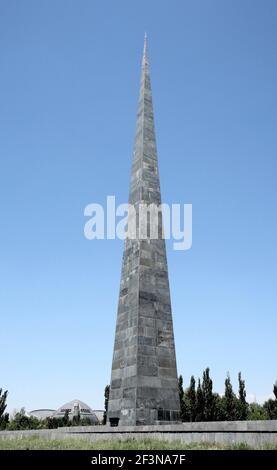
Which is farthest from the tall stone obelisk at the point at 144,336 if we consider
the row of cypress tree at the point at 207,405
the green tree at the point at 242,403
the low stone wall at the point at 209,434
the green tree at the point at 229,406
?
the green tree at the point at 242,403

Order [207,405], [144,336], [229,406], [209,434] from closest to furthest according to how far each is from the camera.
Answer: [209,434] → [144,336] → [207,405] → [229,406]

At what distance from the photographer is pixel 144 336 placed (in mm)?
13867

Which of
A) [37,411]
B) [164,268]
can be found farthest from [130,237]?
[37,411]

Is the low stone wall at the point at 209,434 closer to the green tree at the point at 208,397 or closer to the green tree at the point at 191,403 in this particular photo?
the green tree at the point at 208,397

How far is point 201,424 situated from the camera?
451 inches

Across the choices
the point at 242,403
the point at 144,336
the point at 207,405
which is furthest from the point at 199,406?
the point at 144,336

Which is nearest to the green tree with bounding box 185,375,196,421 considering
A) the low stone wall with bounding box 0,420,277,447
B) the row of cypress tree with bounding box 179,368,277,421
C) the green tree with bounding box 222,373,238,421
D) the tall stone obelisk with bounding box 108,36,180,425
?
the row of cypress tree with bounding box 179,368,277,421

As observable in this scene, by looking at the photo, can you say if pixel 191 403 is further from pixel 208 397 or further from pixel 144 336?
pixel 144 336

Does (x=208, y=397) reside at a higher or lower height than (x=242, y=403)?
higher

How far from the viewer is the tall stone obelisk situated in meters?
13.1

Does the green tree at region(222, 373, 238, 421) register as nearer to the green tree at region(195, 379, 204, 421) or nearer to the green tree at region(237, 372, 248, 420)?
the green tree at region(237, 372, 248, 420)

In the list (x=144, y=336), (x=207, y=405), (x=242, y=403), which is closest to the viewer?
(x=144, y=336)
